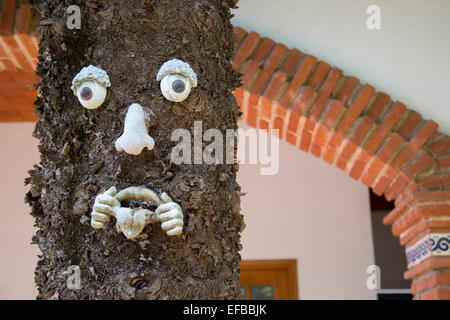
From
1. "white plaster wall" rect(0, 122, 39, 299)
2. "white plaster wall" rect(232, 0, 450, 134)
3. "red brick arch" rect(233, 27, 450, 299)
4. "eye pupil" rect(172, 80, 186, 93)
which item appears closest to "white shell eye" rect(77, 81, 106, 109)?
"eye pupil" rect(172, 80, 186, 93)

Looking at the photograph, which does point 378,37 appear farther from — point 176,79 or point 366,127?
point 176,79

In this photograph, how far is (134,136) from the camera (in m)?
0.92

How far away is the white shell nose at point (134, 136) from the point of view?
916 millimetres

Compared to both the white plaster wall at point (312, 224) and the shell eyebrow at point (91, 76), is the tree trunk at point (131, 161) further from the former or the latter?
the white plaster wall at point (312, 224)

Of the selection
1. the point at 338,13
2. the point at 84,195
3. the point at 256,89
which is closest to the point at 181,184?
the point at 84,195

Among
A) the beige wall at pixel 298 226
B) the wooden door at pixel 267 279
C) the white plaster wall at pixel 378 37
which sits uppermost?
the white plaster wall at pixel 378 37

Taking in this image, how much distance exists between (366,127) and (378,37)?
50cm

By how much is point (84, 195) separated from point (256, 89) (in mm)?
1979

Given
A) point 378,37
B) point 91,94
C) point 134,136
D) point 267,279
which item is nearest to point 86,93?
point 91,94

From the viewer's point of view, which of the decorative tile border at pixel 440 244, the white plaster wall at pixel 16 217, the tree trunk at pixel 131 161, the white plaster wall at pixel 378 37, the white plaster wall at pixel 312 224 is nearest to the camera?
the tree trunk at pixel 131 161

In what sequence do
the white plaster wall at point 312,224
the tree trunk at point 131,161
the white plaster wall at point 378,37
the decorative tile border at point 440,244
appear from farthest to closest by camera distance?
1. the white plaster wall at point 312,224
2. the white plaster wall at point 378,37
3. the decorative tile border at point 440,244
4. the tree trunk at point 131,161

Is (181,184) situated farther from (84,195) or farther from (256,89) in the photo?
(256,89)

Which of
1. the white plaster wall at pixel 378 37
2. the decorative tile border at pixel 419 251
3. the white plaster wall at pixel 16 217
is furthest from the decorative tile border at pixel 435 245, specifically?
the white plaster wall at pixel 16 217

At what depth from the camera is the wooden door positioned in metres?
4.41
